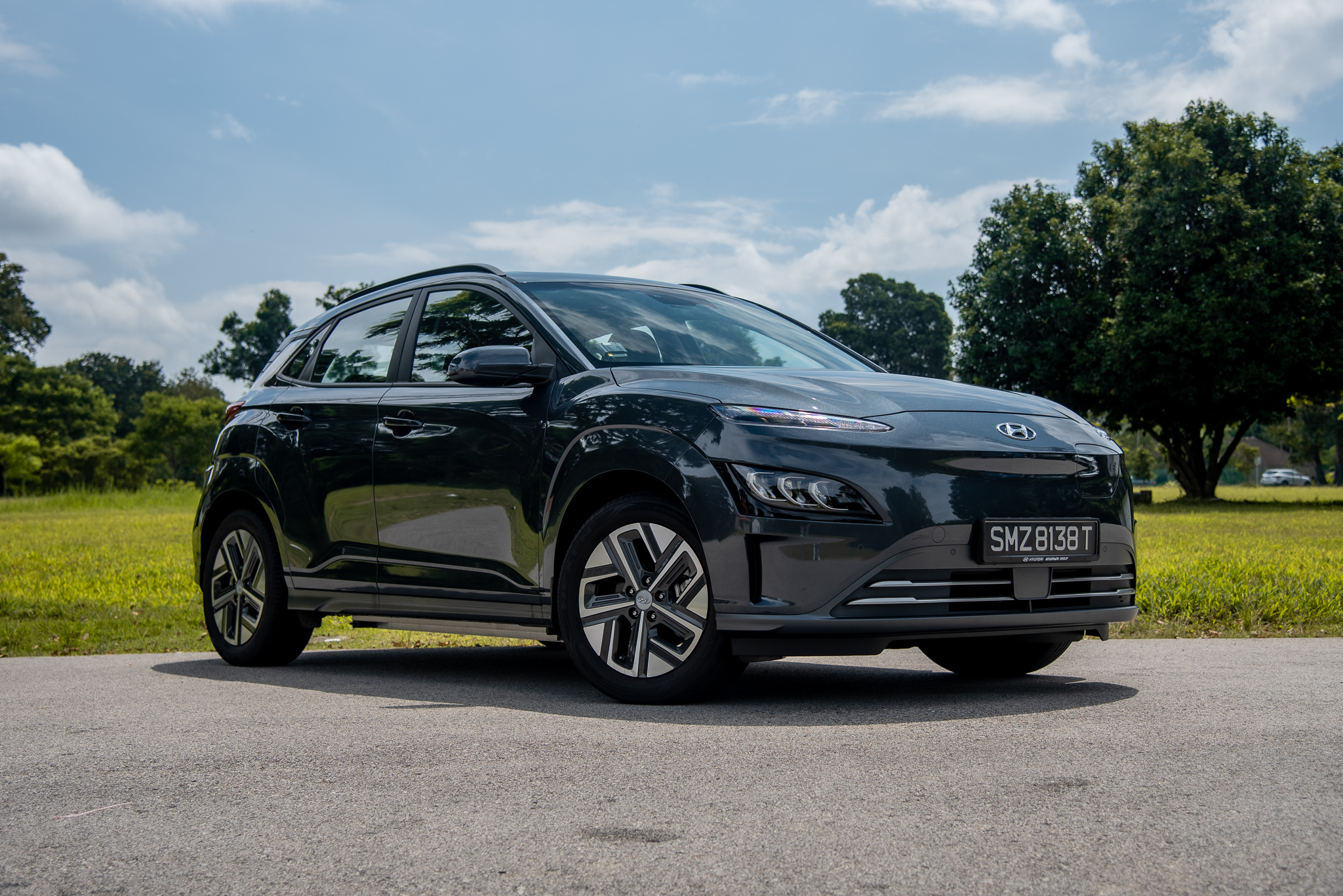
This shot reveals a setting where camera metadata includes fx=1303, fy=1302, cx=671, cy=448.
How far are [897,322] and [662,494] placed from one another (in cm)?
10992

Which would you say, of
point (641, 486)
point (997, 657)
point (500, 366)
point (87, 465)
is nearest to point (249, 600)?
point (500, 366)

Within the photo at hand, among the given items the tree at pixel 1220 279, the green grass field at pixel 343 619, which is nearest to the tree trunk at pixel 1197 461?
the tree at pixel 1220 279

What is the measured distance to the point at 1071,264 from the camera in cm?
4072

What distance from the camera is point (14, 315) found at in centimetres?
8762

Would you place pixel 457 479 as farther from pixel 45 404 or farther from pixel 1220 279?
pixel 45 404

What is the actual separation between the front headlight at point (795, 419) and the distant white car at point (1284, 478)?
417 feet

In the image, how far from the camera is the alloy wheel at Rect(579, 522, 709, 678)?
4.66 metres

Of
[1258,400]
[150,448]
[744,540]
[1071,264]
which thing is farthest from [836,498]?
[150,448]

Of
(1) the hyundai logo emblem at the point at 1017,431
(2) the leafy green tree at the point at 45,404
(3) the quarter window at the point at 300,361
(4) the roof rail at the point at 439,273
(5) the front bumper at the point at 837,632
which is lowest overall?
(5) the front bumper at the point at 837,632

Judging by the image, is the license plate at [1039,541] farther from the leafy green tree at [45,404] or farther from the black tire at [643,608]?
the leafy green tree at [45,404]

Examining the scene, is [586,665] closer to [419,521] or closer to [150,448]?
[419,521]

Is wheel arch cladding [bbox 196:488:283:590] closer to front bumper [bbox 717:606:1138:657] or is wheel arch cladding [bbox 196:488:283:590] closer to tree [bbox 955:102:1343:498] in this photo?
front bumper [bbox 717:606:1138:657]

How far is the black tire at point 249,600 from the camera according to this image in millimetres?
6707

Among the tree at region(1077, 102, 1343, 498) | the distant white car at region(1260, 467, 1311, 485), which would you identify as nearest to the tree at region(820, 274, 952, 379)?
the distant white car at region(1260, 467, 1311, 485)
